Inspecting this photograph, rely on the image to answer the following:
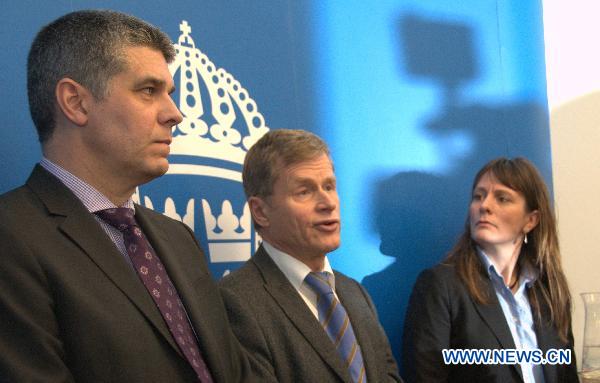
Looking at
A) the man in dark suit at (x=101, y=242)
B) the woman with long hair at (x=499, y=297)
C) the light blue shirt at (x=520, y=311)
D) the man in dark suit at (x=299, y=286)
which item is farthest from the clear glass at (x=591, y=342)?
→ the man in dark suit at (x=101, y=242)

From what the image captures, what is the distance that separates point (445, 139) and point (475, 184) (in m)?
0.29

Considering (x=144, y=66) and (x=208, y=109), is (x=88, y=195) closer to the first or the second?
(x=144, y=66)

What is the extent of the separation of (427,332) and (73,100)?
84.3 inches

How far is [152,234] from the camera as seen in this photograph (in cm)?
226

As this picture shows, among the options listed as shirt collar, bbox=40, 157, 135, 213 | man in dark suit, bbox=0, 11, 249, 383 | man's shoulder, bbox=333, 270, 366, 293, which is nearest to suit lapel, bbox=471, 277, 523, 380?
man's shoulder, bbox=333, 270, 366, 293

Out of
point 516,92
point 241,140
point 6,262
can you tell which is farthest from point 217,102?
point 516,92

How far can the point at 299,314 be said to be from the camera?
9.30 ft

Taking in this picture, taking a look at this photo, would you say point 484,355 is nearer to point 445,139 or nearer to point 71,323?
point 445,139

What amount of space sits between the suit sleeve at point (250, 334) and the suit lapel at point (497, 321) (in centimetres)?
145

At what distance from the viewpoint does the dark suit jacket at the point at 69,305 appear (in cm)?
176

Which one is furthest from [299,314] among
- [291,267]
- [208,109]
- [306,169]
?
[208,109]

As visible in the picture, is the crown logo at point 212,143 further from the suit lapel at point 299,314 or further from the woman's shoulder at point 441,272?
the woman's shoulder at point 441,272

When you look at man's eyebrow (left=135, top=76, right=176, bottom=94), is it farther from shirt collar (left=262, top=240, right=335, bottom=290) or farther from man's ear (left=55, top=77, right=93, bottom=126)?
shirt collar (left=262, top=240, right=335, bottom=290)

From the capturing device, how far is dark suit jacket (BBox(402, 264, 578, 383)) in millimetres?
3701
